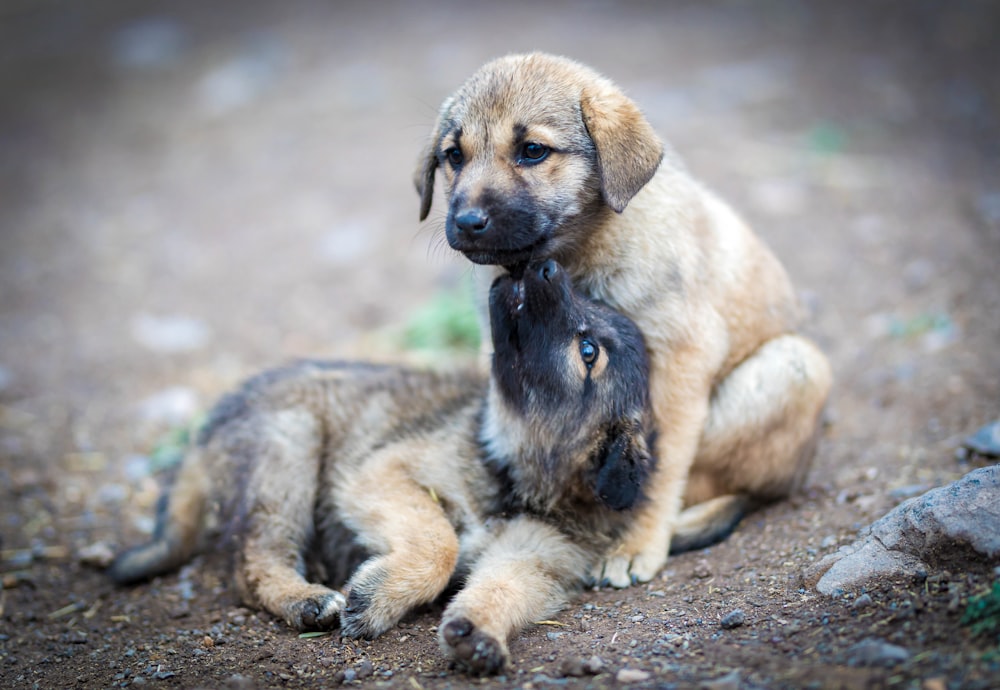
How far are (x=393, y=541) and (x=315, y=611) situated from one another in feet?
1.62

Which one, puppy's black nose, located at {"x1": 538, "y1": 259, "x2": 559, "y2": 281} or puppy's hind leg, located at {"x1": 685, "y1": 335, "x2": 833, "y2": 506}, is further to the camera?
puppy's hind leg, located at {"x1": 685, "y1": 335, "x2": 833, "y2": 506}

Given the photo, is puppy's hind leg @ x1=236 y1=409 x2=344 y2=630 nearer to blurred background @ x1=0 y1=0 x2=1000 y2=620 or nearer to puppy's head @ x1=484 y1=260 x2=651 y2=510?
puppy's head @ x1=484 y1=260 x2=651 y2=510

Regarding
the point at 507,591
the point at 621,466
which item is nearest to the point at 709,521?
the point at 621,466

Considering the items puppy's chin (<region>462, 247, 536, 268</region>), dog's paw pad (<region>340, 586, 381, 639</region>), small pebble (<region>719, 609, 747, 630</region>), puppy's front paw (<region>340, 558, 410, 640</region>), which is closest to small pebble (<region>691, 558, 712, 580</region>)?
small pebble (<region>719, 609, 747, 630</region>)

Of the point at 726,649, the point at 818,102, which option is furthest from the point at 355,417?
the point at 818,102

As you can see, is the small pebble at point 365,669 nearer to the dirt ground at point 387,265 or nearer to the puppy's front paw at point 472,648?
the dirt ground at point 387,265

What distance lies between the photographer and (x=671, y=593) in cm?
452

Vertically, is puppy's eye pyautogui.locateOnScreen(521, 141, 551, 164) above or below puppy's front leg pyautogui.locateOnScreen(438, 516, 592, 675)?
above

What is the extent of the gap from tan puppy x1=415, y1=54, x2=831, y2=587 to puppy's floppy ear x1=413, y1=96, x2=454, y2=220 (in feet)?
0.04

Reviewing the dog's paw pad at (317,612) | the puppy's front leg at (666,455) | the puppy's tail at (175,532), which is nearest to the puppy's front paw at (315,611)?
the dog's paw pad at (317,612)

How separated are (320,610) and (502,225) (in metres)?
2.06

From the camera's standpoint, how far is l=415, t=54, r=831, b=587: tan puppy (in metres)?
4.55

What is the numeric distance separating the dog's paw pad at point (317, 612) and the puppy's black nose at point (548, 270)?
1.85m

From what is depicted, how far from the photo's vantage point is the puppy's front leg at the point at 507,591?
376 centimetres
